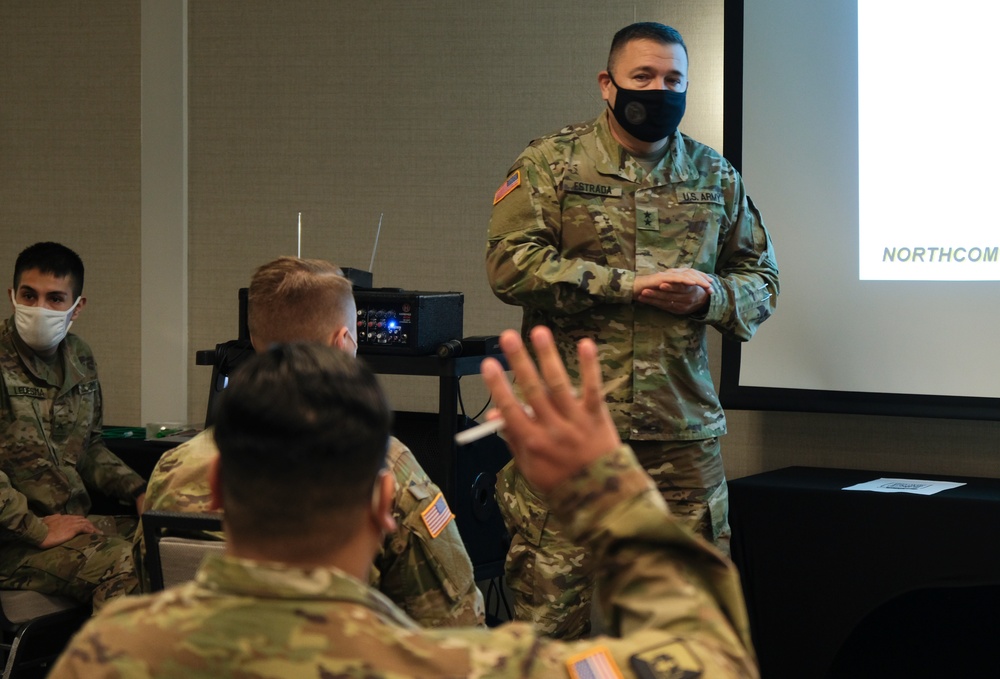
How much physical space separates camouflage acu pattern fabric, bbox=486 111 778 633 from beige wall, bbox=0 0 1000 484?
932 millimetres

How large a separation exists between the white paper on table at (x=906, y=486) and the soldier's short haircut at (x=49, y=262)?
225cm

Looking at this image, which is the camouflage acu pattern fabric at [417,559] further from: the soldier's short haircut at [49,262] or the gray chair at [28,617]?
the soldier's short haircut at [49,262]

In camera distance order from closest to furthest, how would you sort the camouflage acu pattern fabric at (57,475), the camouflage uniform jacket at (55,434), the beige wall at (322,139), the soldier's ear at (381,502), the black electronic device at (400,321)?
the soldier's ear at (381,502) < the camouflage acu pattern fabric at (57,475) < the black electronic device at (400,321) < the camouflage uniform jacket at (55,434) < the beige wall at (322,139)

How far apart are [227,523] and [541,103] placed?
287cm

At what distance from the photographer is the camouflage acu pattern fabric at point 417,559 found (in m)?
1.58

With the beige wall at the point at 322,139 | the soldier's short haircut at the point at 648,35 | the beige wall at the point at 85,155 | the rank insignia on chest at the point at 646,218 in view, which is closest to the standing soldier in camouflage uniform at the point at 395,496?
the rank insignia on chest at the point at 646,218

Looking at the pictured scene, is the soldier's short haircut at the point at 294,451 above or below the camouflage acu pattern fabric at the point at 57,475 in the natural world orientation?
above

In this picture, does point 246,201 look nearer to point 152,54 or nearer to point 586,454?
point 152,54

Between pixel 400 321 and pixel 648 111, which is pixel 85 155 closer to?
pixel 400 321

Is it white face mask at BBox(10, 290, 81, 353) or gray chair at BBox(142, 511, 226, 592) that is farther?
white face mask at BBox(10, 290, 81, 353)

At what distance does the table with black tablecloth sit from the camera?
2676 millimetres

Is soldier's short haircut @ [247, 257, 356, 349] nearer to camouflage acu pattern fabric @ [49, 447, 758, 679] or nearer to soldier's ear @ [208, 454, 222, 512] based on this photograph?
soldier's ear @ [208, 454, 222, 512]

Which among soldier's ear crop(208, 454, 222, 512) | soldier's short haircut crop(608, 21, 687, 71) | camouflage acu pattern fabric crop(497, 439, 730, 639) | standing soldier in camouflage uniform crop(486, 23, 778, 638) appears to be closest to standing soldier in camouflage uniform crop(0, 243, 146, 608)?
camouflage acu pattern fabric crop(497, 439, 730, 639)

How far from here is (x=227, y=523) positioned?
0.89 m
